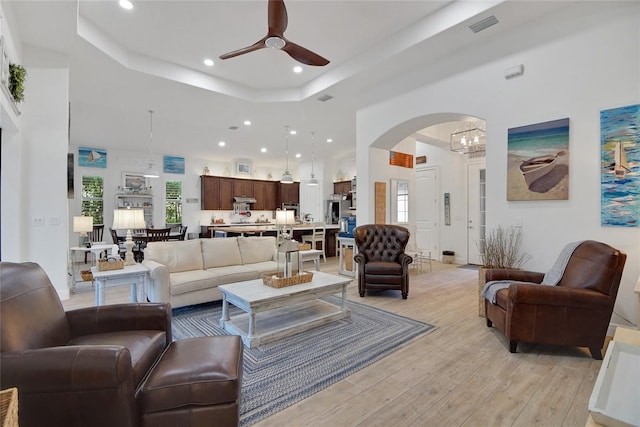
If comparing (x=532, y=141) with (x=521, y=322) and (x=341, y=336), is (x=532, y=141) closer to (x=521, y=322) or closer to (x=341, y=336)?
(x=521, y=322)

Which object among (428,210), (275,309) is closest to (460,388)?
(275,309)

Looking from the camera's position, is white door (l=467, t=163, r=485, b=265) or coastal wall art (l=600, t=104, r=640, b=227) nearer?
coastal wall art (l=600, t=104, r=640, b=227)

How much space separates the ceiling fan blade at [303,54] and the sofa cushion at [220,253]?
268cm

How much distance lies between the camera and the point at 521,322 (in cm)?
263

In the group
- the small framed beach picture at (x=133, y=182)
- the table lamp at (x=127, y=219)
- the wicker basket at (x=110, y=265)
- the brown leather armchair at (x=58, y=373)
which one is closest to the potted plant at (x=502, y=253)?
the brown leather armchair at (x=58, y=373)

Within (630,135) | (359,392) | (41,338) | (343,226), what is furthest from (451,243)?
(41,338)

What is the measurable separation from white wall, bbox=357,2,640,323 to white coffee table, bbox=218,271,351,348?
239 centimetres

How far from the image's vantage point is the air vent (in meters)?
3.49

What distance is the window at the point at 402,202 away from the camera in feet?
20.0

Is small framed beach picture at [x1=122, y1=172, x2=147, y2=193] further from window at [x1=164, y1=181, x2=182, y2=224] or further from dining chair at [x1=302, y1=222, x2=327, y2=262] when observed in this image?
dining chair at [x1=302, y1=222, x2=327, y2=262]

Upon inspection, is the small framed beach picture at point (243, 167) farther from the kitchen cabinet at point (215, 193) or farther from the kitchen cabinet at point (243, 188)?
the kitchen cabinet at point (215, 193)

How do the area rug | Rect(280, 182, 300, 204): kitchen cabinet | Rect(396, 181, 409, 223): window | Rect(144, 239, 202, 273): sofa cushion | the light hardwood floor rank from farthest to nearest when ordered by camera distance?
Rect(280, 182, 300, 204): kitchen cabinet, Rect(396, 181, 409, 223): window, Rect(144, 239, 202, 273): sofa cushion, the area rug, the light hardwood floor

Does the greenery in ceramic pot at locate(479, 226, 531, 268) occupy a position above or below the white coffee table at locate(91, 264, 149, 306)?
above

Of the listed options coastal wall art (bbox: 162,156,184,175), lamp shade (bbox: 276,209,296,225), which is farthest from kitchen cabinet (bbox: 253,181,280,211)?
lamp shade (bbox: 276,209,296,225)
